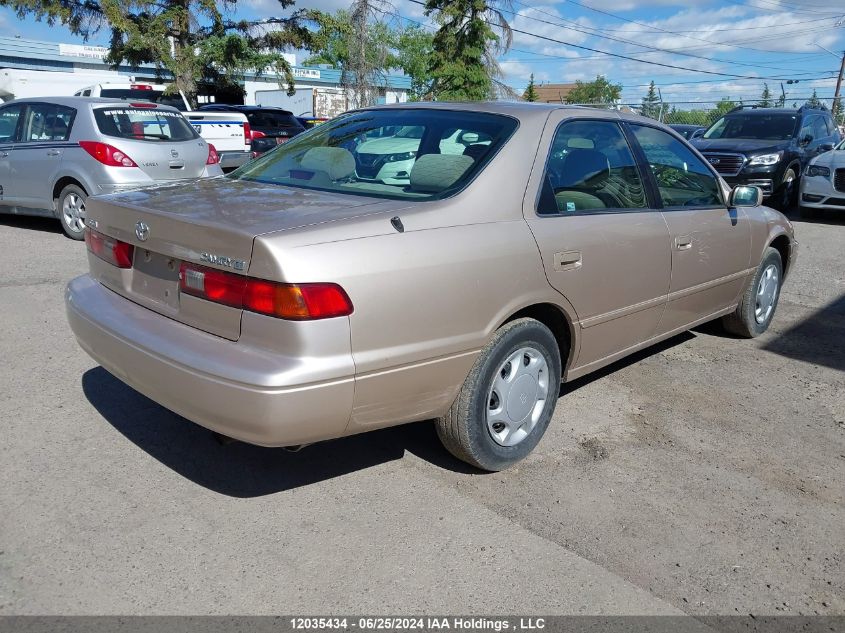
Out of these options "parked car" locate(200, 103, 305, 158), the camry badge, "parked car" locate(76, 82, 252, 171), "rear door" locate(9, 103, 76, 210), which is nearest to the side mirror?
the camry badge

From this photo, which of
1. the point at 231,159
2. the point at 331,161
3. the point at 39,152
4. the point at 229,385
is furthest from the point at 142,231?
the point at 231,159

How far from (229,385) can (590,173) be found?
224 cm

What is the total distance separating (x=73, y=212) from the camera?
880 centimetres

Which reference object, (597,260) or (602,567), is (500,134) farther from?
(602,567)

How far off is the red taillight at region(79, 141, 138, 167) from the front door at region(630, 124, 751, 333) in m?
6.15

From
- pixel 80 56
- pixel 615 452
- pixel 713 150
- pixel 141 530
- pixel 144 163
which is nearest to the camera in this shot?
pixel 141 530

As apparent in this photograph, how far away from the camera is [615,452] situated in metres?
3.88

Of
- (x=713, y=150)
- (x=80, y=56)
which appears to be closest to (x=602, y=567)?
(x=713, y=150)

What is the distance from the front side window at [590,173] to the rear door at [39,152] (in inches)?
267

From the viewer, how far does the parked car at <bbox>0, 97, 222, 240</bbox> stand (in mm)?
8477

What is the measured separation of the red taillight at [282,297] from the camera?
2.67m

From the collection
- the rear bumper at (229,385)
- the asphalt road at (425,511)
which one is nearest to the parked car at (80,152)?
the asphalt road at (425,511)

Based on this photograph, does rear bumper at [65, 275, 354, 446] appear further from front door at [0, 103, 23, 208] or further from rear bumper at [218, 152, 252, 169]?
rear bumper at [218, 152, 252, 169]

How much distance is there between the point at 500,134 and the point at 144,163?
20.5 feet
